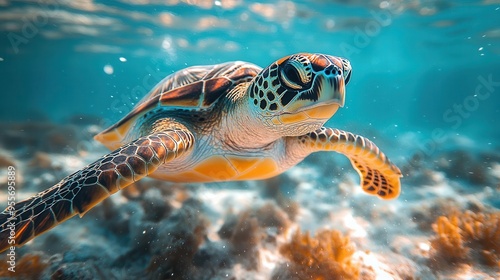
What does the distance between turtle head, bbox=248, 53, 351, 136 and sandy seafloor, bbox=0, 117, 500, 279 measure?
153 cm

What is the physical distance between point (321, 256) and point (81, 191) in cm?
232

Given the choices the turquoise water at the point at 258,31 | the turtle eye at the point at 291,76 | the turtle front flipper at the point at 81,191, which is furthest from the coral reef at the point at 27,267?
the turquoise water at the point at 258,31

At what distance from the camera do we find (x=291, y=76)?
2066 mm

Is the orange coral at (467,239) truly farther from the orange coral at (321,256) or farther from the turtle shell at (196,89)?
the turtle shell at (196,89)

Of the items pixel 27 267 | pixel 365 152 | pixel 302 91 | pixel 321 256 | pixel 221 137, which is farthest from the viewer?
pixel 365 152

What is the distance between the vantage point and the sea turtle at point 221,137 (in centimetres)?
180

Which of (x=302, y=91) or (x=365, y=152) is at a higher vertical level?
(x=302, y=91)

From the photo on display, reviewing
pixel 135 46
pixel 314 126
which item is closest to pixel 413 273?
pixel 314 126

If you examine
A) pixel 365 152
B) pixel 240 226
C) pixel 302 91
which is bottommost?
pixel 240 226

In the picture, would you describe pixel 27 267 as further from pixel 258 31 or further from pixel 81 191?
pixel 258 31

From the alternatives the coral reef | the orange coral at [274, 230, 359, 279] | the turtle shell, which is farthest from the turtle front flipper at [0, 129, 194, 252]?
the orange coral at [274, 230, 359, 279]

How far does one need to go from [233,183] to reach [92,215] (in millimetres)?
2213

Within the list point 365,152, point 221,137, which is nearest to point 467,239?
point 365,152

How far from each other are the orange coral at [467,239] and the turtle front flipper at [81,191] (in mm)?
3299
